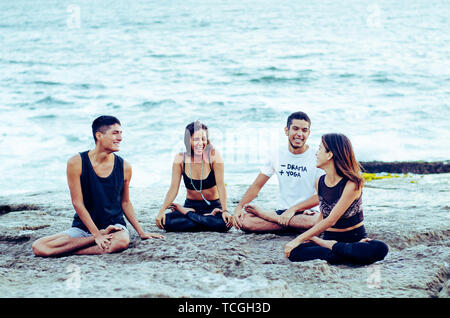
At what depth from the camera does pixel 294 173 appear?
14.5 ft

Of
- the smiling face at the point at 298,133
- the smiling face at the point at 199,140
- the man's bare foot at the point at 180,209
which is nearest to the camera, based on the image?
the smiling face at the point at 298,133

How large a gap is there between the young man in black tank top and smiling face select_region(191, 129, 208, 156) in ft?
2.11

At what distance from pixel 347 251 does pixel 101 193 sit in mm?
1925

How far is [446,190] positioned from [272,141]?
669 centimetres

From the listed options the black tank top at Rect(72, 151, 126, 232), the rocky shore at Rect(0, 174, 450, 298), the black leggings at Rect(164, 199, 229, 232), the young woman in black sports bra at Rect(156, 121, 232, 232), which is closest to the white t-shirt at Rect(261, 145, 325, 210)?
the rocky shore at Rect(0, 174, 450, 298)

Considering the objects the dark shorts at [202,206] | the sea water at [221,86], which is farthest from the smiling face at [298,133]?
the sea water at [221,86]

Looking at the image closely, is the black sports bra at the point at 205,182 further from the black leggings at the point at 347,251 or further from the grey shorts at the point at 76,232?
the black leggings at the point at 347,251

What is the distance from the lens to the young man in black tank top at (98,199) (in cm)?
378

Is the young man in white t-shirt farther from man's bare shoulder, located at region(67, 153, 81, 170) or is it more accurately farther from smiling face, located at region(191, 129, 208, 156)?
man's bare shoulder, located at region(67, 153, 81, 170)

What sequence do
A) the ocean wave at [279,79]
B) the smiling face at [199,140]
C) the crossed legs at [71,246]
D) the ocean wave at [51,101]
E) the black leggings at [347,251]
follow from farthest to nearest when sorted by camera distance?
1. the ocean wave at [279,79]
2. the ocean wave at [51,101]
3. the smiling face at [199,140]
4. the crossed legs at [71,246]
5. the black leggings at [347,251]

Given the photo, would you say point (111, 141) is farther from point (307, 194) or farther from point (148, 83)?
point (148, 83)

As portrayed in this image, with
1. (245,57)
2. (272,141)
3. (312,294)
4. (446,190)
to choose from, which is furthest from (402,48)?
(312,294)

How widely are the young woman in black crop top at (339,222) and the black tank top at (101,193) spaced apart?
57.1 inches

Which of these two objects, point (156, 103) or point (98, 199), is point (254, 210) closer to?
point (98, 199)
